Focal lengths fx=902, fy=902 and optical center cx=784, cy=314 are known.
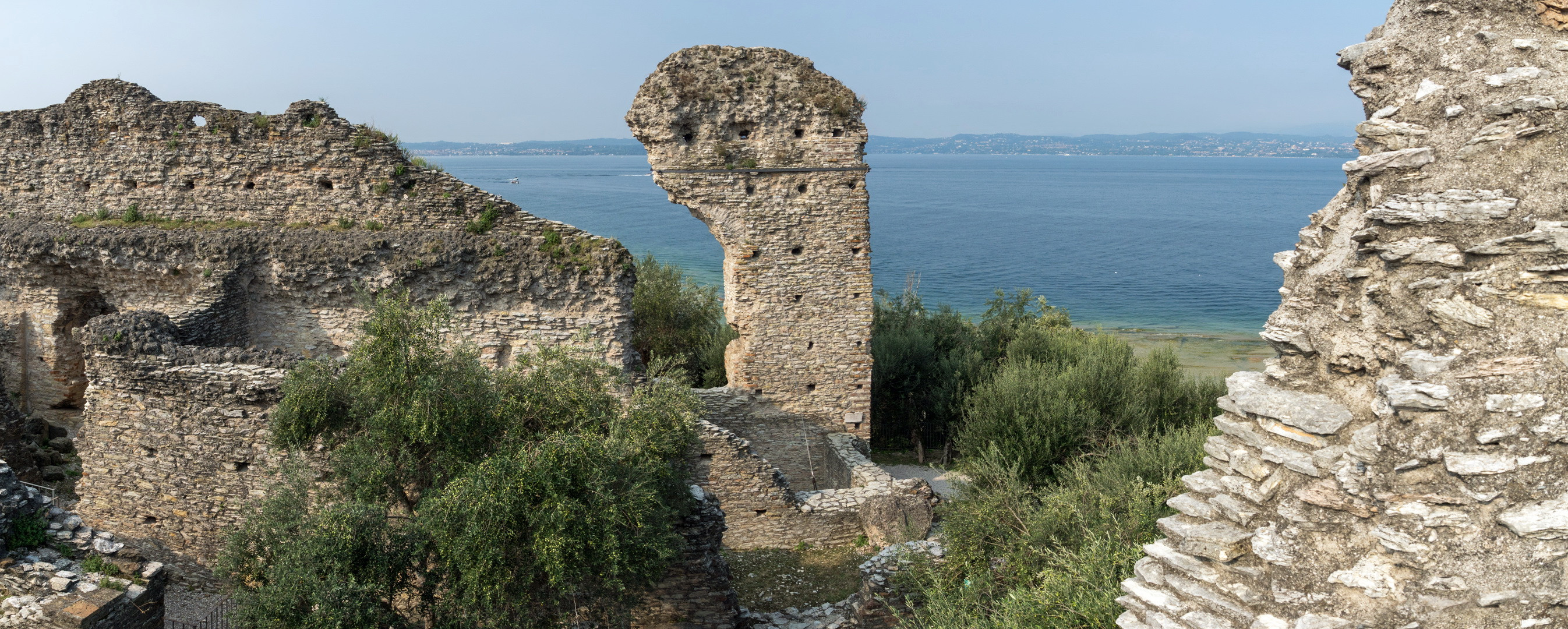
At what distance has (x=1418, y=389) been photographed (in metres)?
4.18

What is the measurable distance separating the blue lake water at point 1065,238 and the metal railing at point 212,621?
4206 centimetres

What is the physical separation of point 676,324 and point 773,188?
26.4 ft

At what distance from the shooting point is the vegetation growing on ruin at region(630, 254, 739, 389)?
18.6 meters

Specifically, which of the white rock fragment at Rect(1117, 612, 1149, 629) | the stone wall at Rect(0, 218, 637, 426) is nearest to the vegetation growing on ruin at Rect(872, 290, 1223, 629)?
the white rock fragment at Rect(1117, 612, 1149, 629)

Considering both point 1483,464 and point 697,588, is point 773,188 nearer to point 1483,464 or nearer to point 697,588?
point 697,588

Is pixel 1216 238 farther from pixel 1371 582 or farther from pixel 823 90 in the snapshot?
pixel 1371 582

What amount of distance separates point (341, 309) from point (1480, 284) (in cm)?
1240

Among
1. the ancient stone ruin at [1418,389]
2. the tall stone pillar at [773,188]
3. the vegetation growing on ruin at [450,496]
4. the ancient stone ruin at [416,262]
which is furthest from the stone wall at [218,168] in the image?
the ancient stone ruin at [1418,389]

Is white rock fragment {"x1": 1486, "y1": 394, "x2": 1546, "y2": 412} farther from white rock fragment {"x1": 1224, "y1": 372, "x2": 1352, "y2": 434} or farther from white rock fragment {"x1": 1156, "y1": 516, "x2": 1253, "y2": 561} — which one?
white rock fragment {"x1": 1156, "y1": 516, "x2": 1253, "y2": 561}

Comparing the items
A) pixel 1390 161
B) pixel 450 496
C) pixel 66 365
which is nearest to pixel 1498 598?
pixel 1390 161

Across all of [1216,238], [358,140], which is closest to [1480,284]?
[358,140]

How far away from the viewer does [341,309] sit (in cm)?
1238

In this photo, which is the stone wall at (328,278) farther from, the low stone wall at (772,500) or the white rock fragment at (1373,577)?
the white rock fragment at (1373,577)

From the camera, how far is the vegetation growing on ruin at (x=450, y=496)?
699cm
